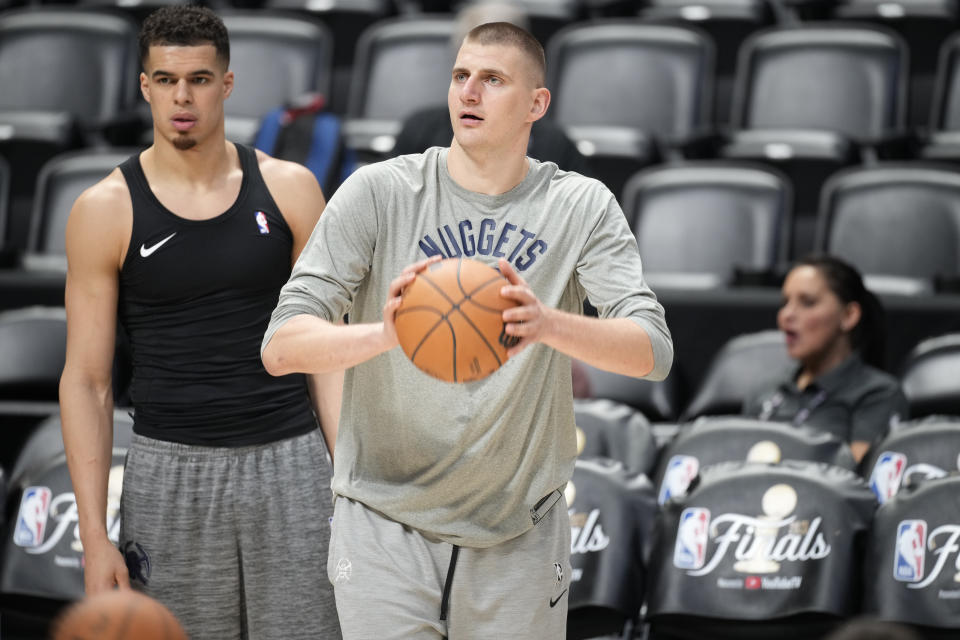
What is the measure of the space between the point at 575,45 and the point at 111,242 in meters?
4.17

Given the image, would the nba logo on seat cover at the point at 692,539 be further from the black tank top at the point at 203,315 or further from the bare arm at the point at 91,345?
the bare arm at the point at 91,345

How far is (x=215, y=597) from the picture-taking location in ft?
9.95

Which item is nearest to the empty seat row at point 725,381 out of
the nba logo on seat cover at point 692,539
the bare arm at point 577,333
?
the nba logo on seat cover at point 692,539

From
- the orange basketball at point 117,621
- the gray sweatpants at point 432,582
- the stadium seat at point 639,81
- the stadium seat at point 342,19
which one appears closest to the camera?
the orange basketball at point 117,621

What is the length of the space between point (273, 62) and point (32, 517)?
349 cm

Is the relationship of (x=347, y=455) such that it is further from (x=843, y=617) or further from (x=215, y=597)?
(x=843, y=617)

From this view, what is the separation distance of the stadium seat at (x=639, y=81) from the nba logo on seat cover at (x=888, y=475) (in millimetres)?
2740

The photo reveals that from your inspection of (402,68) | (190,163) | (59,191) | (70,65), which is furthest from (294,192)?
(70,65)

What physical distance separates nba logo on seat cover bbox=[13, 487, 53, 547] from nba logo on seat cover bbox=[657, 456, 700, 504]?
6.19 feet

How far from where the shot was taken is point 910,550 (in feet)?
11.8

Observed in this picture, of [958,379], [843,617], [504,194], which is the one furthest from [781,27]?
[504,194]

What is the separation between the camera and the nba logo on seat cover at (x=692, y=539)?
12.2 feet

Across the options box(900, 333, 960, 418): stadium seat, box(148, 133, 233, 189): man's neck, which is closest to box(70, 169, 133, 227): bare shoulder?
box(148, 133, 233, 189): man's neck

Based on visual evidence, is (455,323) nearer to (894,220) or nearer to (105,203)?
(105,203)
